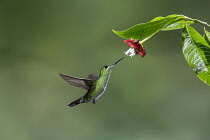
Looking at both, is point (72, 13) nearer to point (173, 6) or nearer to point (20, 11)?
point (20, 11)

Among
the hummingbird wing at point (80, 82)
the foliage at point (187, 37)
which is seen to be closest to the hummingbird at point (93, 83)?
the hummingbird wing at point (80, 82)

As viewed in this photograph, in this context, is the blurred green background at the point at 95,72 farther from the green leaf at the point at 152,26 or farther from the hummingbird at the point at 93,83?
the green leaf at the point at 152,26

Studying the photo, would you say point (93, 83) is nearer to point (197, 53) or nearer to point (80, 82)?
point (80, 82)

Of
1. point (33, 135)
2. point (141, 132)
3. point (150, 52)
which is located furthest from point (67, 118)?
point (150, 52)

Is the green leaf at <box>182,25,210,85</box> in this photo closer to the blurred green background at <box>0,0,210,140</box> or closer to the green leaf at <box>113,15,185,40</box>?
the green leaf at <box>113,15,185,40</box>

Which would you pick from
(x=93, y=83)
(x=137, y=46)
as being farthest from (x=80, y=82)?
(x=137, y=46)

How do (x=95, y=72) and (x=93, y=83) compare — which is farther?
(x=95, y=72)
